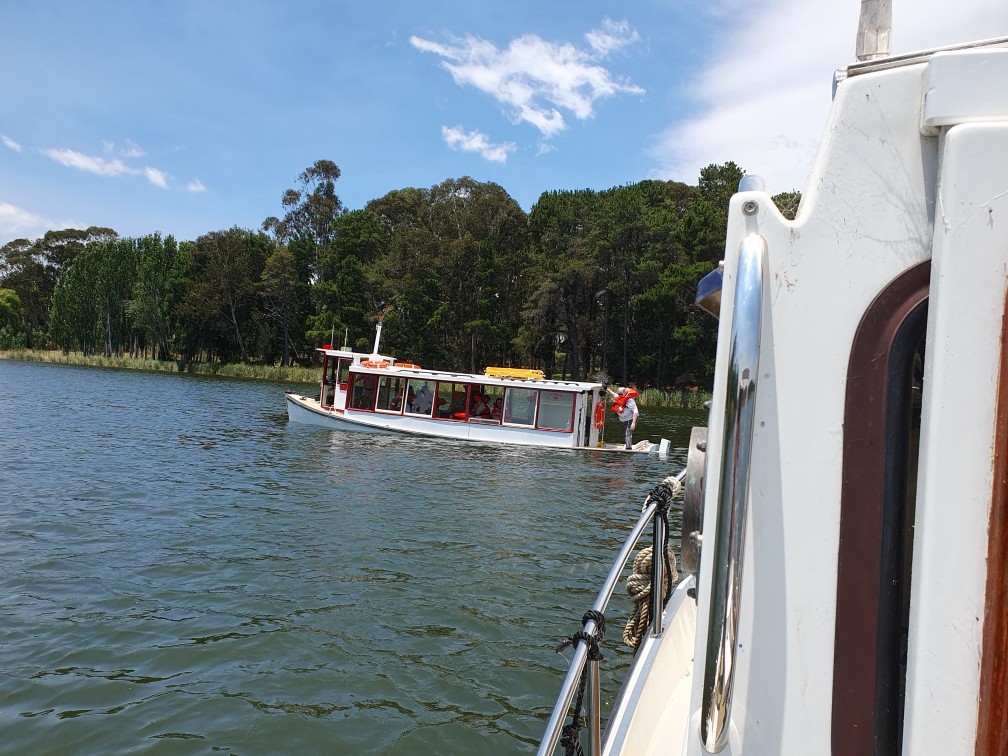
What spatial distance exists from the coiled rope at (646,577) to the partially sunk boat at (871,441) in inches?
93.2

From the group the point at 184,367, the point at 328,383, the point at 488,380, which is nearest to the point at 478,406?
the point at 488,380

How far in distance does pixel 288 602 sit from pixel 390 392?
15991mm

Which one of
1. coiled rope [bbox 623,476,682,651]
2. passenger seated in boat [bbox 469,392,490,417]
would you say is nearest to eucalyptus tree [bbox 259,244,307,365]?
passenger seated in boat [bbox 469,392,490,417]

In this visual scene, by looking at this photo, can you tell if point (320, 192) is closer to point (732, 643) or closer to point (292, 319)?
point (292, 319)

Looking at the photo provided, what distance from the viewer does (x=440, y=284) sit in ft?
187

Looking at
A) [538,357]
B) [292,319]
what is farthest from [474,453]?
[292,319]

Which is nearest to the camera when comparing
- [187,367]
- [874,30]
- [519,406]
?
[874,30]

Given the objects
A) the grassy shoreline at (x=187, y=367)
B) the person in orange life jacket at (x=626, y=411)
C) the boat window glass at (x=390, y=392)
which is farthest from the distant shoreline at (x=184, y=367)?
the person in orange life jacket at (x=626, y=411)

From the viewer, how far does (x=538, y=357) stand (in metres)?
57.2

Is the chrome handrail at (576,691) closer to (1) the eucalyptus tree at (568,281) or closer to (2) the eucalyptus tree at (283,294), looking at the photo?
(1) the eucalyptus tree at (568,281)

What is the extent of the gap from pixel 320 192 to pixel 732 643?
274ft

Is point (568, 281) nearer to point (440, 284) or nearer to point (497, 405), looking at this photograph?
point (440, 284)

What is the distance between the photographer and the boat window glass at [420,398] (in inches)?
907

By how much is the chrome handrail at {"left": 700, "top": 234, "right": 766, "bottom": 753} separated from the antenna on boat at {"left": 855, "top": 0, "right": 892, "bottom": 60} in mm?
566
